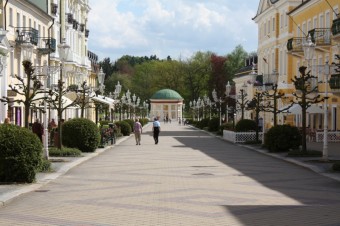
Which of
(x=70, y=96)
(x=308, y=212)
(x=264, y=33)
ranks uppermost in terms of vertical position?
(x=264, y=33)

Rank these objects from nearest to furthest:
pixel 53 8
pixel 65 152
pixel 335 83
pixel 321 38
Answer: pixel 65 152 < pixel 335 83 < pixel 321 38 < pixel 53 8

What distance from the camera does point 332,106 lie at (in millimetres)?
40562

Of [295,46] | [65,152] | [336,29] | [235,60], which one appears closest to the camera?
[65,152]

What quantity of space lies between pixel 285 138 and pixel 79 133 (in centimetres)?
853

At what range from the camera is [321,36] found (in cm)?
4028

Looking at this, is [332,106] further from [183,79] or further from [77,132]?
[183,79]

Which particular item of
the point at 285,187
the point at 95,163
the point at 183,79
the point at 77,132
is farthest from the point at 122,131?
the point at 183,79

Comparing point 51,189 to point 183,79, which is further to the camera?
point 183,79

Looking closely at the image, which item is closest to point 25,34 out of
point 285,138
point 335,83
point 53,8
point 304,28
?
point 53,8

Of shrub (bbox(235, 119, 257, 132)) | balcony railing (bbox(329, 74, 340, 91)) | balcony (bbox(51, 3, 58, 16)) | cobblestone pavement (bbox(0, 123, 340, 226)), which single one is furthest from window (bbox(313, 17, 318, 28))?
cobblestone pavement (bbox(0, 123, 340, 226))

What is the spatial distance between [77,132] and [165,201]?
46.1 feet

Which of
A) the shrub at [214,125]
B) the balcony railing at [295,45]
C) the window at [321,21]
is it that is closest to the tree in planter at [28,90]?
the window at [321,21]

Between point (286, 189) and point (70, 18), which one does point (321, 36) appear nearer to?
point (70, 18)

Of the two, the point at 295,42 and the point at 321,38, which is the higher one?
the point at 295,42
